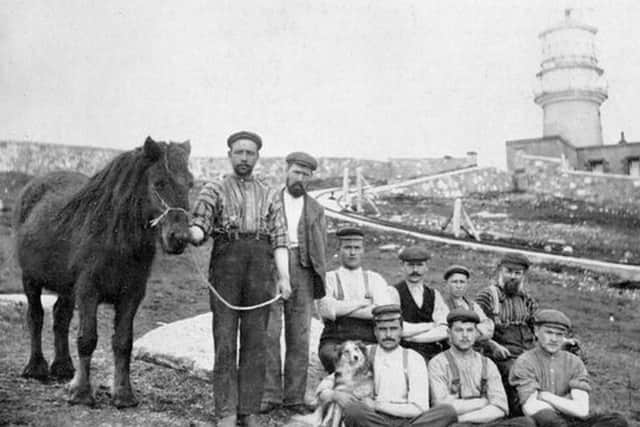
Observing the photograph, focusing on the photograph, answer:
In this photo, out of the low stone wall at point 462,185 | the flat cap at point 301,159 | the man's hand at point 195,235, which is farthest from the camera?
the low stone wall at point 462,185

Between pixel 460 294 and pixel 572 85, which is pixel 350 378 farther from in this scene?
pixel 572 85

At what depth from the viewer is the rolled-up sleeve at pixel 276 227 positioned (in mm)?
5758

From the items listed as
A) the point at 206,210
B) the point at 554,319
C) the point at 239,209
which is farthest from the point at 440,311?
the point at 206,210

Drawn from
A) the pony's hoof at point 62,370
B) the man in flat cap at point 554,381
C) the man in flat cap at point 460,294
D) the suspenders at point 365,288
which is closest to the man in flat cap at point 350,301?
the suspenders at point 365,288

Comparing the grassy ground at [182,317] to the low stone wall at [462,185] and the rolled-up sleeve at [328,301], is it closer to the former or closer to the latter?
the rolled-up sleeve at [328,301]

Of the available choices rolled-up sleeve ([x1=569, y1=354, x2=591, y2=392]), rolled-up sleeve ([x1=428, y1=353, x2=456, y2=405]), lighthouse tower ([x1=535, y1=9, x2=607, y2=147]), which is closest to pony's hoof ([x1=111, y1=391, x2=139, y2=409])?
rolled-up sleeve ([x1=428, y1=353, x2=456, y2=405])

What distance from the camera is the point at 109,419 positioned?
226 inches

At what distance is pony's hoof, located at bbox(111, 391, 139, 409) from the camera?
239 inches

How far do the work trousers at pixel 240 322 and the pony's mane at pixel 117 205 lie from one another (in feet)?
2.53

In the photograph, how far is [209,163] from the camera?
3425cm

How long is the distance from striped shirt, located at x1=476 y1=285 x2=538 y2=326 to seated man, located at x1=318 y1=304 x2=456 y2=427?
1.18 m

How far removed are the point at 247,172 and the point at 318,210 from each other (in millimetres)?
1319

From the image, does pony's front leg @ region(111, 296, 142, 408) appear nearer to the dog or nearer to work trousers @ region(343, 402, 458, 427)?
the dog

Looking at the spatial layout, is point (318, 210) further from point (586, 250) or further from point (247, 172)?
point (586, 250)
